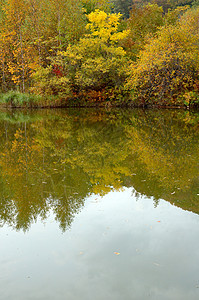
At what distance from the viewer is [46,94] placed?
84.8 ft

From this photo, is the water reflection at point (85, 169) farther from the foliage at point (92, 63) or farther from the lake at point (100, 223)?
the foliage at point (92, 63)

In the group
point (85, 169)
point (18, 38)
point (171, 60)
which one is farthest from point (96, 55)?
point (85, 169)

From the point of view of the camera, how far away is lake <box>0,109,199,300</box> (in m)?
3.14

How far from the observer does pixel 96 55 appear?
2622 centimetres

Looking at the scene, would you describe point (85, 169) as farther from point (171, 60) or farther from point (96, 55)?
point (96, 55)

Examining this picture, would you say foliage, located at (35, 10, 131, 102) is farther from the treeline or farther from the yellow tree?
the yellow tree

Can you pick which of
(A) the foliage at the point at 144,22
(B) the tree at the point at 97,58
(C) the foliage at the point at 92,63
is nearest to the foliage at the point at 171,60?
(B) the tree at the point at 97,58

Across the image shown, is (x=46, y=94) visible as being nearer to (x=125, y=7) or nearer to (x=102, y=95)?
(x=102, y=95)

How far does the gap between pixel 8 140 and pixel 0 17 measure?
74.1 ft

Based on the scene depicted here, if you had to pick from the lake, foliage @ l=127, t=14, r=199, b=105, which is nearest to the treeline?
foliage @ l=127, t=14, r=199, b=105

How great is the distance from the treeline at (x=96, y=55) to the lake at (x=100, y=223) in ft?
46.3

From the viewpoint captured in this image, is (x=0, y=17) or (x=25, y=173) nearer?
(x=25, y=173)

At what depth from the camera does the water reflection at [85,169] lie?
5348mm

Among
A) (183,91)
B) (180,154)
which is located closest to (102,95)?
(183,91)
